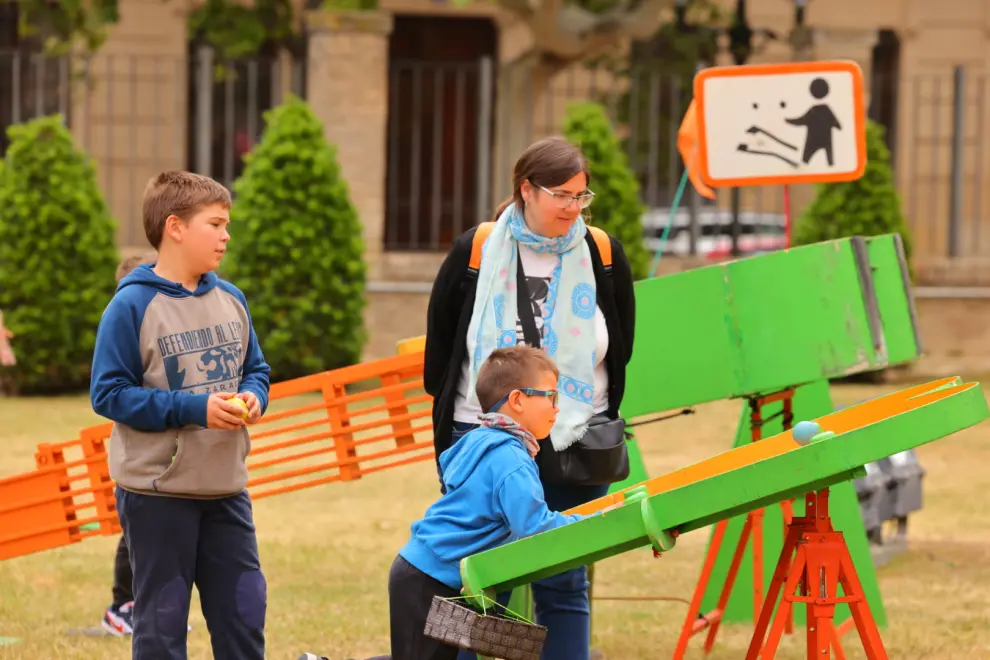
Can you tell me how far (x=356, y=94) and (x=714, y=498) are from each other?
1218 centimetres

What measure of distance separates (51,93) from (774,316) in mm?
14496

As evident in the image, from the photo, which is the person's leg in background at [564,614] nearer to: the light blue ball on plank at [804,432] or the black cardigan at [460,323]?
the black cardigan at [460,323]

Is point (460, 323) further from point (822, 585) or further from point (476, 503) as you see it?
point (822, 585)

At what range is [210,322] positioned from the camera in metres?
4.61

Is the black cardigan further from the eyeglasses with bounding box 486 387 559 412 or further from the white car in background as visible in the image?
the white car in background

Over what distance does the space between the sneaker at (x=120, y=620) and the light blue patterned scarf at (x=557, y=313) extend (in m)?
2.15

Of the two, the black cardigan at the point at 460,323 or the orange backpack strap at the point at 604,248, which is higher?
the orange backpack strap at the point at 604,248


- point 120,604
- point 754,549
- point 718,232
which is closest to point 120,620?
point 120,604

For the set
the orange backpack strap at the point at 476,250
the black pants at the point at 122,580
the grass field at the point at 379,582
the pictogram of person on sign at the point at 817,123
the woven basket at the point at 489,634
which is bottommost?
the grass field at the point at 379,582

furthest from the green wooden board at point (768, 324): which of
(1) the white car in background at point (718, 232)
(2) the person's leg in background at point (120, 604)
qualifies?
(1) the white car in background at point (718, 232)

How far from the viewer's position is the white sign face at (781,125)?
6539mm

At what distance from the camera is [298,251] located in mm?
13852

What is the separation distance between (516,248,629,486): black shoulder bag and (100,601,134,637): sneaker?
2.18 metres

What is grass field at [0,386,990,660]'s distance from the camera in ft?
20.8
